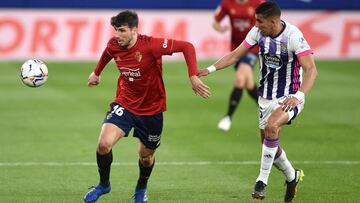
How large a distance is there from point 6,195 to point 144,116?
1.93 metres

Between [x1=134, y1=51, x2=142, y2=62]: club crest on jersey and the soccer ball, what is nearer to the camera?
[x1=134, y1=51, x2=142, y2=62]: club crest on jersey

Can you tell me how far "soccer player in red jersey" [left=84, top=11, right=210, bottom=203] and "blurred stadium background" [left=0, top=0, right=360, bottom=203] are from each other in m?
0.65

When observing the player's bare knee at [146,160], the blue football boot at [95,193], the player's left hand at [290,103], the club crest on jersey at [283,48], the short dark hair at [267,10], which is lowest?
the blue football boot at [95,193]

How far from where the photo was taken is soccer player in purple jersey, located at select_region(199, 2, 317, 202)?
9.56m

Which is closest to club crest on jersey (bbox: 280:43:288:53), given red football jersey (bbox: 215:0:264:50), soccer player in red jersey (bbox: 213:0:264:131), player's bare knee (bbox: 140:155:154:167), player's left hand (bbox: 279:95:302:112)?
player's left hand (bbox: 279:95:302:112)

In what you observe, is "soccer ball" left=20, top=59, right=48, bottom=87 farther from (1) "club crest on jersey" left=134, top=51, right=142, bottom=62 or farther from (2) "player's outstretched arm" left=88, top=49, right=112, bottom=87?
(1) "club crest on jersey" left=134, top=51, right=142, bottom=62

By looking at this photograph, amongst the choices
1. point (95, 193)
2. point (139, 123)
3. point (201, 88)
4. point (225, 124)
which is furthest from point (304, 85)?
point (225, 124)

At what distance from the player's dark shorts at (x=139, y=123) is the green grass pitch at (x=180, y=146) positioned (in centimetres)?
77

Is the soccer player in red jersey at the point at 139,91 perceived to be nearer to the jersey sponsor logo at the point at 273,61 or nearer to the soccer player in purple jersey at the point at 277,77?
the soccer player in purple jersey at the point at 277,77

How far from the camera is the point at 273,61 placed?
9.91 m

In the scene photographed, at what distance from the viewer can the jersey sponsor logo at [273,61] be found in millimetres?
9867

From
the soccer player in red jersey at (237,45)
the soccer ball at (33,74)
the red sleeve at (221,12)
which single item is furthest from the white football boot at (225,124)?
the soccer ball at (33,74)

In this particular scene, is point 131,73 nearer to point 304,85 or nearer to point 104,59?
point 104,59

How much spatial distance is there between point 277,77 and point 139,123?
169 cm
